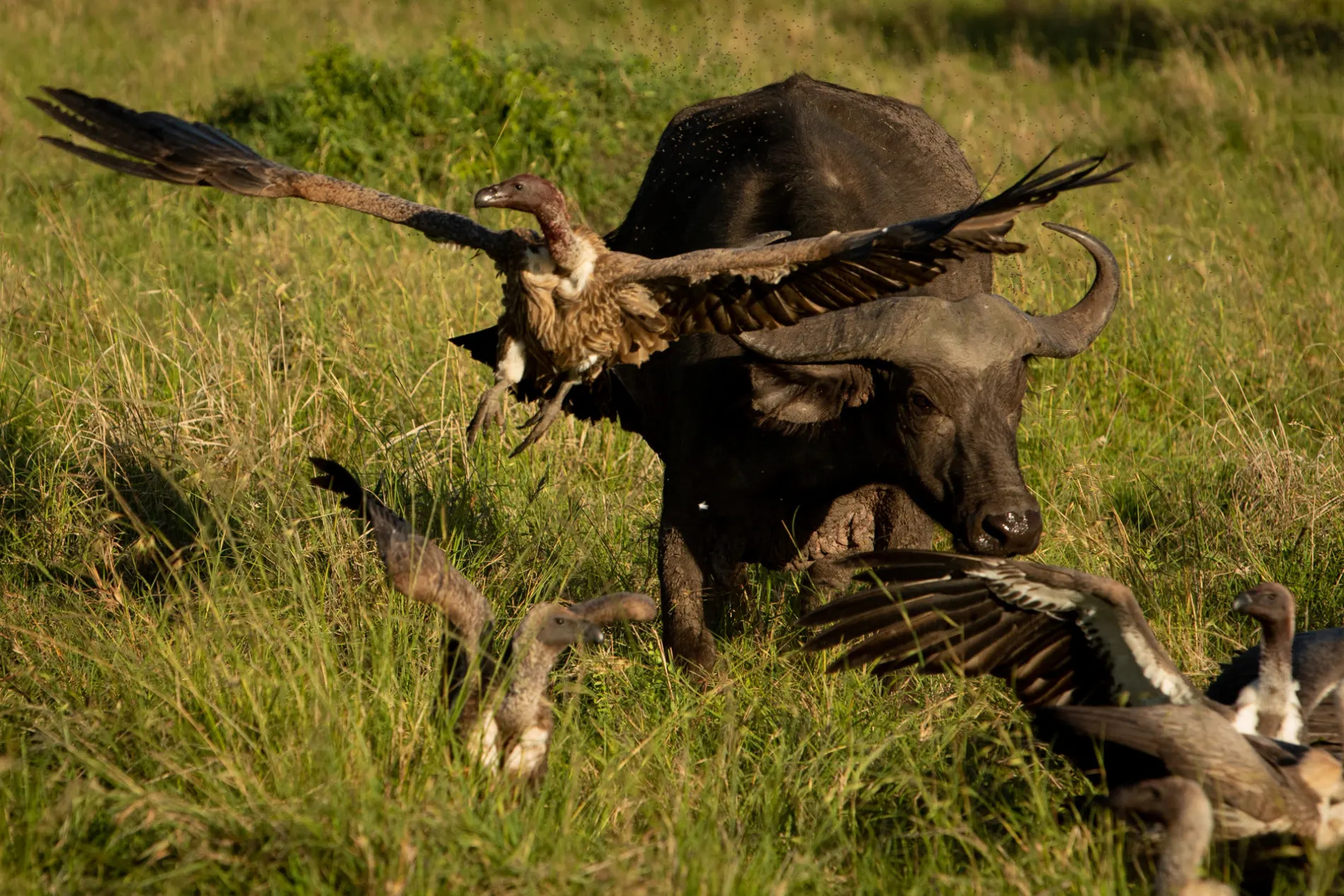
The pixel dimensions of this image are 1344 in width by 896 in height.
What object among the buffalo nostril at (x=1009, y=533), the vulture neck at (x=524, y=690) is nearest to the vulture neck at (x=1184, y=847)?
the buffalo nostril at (x=1009, y=533)

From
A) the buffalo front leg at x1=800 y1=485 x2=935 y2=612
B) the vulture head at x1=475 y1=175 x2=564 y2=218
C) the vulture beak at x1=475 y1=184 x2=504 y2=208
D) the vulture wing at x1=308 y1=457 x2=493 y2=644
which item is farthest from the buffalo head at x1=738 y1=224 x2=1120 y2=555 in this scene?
the vulture wing at x1=308 y1=457 x2=493 y2=644

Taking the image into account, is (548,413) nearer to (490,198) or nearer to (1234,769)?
(490,198)

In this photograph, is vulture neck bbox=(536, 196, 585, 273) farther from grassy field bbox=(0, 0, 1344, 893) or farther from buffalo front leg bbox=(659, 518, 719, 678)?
buffalo front leg bbox=(659, 518, 719, 678)

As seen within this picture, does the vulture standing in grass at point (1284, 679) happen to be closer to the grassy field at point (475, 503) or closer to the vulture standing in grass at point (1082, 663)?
the vulture standing in grass at point (1082, 663)

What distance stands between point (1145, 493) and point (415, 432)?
2.84m

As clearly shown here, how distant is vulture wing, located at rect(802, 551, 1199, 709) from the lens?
360cm

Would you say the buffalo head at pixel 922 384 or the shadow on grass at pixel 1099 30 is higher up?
the buffalo head at pixel 922 384

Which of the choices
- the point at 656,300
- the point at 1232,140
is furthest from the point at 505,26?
the point at 656,300

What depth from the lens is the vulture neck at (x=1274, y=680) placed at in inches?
146

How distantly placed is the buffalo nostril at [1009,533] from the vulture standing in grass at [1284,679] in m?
0.64

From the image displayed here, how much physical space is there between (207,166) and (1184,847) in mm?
3261

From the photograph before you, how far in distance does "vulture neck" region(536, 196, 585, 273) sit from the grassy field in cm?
97

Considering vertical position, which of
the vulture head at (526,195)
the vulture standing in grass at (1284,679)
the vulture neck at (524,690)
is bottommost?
the vulture standing in grass at (1284,679)

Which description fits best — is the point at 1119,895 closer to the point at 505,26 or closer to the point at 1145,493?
the point at 1145,493
